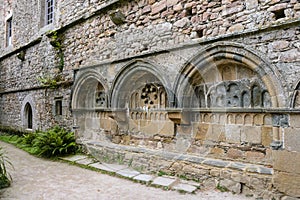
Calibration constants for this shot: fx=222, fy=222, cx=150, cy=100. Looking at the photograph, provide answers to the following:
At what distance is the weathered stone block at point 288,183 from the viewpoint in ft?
8.52

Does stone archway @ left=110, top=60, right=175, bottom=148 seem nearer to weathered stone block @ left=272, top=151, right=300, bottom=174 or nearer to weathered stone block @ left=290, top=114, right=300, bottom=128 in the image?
weathered stone block @ left=272, top=151, right=300, bottom=174

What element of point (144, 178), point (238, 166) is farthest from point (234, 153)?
point (144, 178)

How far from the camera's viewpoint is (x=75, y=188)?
333cm

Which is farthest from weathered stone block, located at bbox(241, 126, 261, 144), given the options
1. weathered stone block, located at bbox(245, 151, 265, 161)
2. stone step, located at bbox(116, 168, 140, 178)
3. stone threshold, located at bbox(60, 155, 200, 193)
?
stone step, located at bbox(116, 168, 140, 178)

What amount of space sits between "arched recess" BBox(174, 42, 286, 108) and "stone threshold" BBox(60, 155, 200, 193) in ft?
3.98

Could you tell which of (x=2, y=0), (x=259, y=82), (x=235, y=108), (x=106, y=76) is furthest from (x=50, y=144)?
(x=2, y=0)

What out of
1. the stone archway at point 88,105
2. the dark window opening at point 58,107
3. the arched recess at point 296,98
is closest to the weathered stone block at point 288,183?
the arched recess at point 296,98

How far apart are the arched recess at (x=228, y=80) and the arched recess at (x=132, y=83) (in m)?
0.60

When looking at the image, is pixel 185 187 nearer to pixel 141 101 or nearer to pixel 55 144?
pixel 141 101

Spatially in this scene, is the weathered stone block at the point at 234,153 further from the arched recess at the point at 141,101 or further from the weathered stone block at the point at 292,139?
the arched recess at the point at 141,101

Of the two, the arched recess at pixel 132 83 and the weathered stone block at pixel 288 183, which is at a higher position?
the arched recess at pixel 132 83

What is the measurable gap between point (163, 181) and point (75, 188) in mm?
1334

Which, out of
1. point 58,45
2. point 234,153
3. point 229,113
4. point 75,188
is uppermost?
point 58,45

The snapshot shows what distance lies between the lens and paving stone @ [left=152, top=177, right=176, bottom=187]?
3345 millimetres
